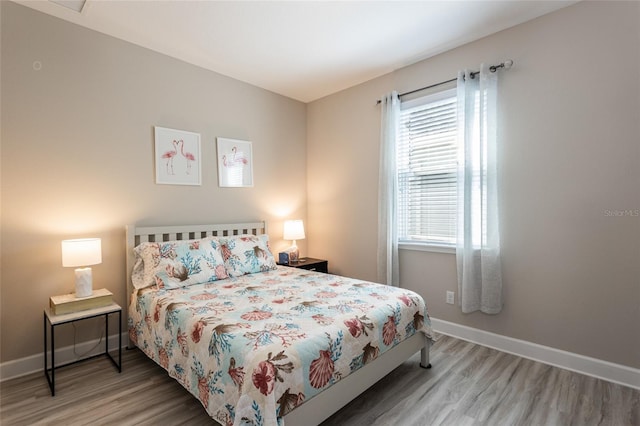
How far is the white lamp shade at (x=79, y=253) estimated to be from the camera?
7.19 feet

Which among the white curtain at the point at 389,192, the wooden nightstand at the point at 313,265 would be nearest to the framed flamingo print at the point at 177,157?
the wooden nightstand at the point at 313,265

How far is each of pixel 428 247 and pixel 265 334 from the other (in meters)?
2.09

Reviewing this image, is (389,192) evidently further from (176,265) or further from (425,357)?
(176,265)

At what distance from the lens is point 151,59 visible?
2908 millimetres

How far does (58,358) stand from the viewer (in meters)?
2.39

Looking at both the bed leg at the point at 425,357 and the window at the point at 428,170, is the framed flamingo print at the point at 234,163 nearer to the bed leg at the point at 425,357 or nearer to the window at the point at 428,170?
Answer: the window at the point at 428,170

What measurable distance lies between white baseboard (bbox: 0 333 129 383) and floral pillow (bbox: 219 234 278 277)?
1.09 meters

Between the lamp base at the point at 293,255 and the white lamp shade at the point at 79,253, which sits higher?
the white lamp shade at the point at 79,253

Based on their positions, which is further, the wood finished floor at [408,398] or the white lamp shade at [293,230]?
the white lamp shade at [293,230]

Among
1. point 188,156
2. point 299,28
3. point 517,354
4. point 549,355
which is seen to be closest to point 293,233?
point 188,156

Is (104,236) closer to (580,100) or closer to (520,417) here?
(520,417)

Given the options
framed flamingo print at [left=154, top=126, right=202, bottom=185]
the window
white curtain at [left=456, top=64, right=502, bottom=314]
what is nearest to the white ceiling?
white curtain at [left=456, top=64, right=502, bottom=314]

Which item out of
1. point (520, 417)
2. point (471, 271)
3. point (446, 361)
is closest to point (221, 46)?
point (471, 271)

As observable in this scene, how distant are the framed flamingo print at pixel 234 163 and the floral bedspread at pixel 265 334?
1303 millimetres
